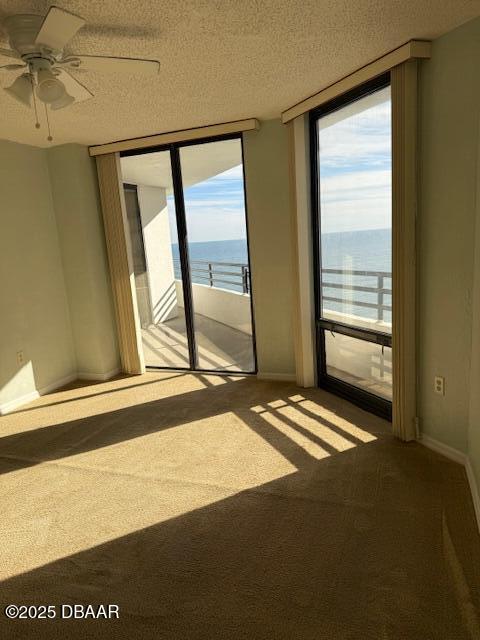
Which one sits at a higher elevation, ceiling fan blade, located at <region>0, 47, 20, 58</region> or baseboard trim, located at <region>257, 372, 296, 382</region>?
ceiling fan blade, located at <region>0, 47, 20, 58</region>

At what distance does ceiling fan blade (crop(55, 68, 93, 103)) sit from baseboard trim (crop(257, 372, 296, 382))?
2.94 m

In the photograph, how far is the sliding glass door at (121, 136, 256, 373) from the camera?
441cm

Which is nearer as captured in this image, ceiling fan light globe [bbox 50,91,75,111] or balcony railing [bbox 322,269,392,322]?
ceiling fan light globe [bbox 50,91,75,111]

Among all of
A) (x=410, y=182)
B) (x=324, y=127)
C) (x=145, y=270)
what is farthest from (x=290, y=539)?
(x=145, y=270)

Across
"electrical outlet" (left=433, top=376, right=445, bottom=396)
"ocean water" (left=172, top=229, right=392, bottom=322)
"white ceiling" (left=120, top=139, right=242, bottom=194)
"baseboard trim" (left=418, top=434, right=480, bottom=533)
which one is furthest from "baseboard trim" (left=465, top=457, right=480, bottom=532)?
"white ceiling" (left=120, top=139, right=242, bottom=194)

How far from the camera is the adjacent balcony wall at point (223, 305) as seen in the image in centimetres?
638

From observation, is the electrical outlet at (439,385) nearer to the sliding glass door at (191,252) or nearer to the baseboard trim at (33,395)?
the sliding glass door at (191,252)

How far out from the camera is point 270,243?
4.04 m

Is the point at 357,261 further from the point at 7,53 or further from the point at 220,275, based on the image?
the point at 220,275

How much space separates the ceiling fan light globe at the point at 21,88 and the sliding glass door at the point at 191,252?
Answer: 220cm

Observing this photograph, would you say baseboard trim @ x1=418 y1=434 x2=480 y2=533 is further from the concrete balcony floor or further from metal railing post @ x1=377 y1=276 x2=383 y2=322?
the concrete balcony floor

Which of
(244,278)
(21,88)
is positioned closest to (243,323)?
(244,278)

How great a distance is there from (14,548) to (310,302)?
9.41ft

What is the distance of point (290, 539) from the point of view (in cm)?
207
